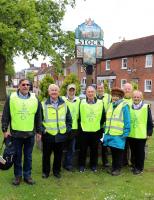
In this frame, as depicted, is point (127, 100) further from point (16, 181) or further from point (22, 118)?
point (16, 181)

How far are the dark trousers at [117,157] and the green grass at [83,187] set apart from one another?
0.72 ft

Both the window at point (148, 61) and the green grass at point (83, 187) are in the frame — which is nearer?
the green grass at point (83, 187)

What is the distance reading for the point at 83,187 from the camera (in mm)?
7176

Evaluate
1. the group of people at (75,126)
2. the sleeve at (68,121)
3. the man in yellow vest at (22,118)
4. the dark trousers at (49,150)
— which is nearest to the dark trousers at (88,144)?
the group of people at (75,126)

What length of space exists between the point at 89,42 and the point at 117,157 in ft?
17.1

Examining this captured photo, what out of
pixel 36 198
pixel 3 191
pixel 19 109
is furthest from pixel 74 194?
pixel 19 109

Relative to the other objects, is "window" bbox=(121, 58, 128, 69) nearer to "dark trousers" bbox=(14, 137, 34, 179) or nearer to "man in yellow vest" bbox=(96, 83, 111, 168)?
"man in yellow vest" bbox=(96, 83, 111, 168)

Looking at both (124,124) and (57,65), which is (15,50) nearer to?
(57,65)

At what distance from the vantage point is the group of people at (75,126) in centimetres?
700

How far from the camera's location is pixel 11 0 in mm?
26109

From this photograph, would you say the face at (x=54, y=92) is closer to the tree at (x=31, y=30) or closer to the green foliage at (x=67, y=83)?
the green foliage at (x=67, y=83)

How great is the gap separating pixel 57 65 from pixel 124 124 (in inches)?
912

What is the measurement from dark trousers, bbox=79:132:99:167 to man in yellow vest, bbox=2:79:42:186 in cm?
136

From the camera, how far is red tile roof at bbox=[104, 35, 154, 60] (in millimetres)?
41844
